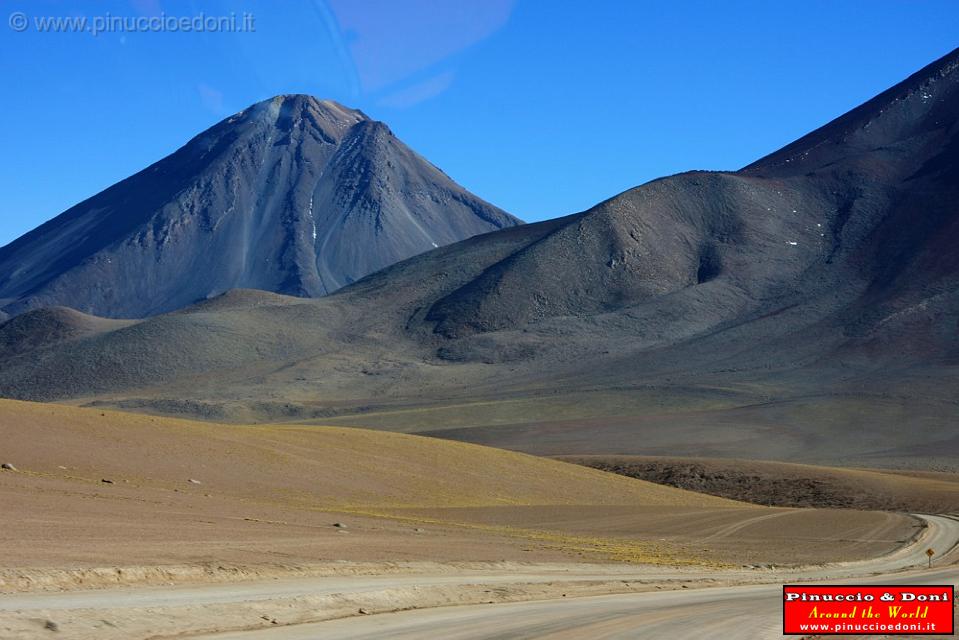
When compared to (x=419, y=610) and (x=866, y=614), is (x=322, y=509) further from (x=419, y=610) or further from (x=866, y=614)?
(x=866, y=614)

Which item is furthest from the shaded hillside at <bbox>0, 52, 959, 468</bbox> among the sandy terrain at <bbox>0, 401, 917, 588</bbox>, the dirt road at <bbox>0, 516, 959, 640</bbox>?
the dirt road at <bbox>0, 516, 959, 640</bbox>

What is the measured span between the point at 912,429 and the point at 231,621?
86099 millimetres

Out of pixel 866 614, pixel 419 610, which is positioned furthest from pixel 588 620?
pixel 866 614

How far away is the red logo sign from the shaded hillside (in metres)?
60.9

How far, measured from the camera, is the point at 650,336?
150m

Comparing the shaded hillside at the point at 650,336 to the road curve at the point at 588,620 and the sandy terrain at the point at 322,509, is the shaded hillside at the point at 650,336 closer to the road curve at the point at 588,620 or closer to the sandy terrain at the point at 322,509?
the sandy terrain at the point at 322,509

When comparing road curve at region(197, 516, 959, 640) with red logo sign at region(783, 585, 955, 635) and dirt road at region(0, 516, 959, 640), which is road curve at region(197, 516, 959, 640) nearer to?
dirt road at region(0, 516, 959, 640)

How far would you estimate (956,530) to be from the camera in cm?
3738

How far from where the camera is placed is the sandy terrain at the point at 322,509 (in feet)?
72.3

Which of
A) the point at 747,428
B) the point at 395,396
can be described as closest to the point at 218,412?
the point at 395,396

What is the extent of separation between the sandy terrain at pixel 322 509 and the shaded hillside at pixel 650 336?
119 feet

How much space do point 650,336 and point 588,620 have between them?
5246 inches

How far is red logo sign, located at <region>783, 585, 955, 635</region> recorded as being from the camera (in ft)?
54.2

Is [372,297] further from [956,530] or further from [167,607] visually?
[167,607]
